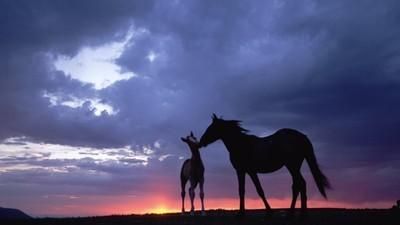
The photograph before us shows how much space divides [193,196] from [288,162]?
300 inches

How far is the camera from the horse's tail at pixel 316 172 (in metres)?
17.0

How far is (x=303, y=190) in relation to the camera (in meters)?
16.2

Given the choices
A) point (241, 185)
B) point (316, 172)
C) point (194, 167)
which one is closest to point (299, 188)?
point (316, 172)

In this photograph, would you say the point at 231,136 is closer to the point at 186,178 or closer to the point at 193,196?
the point at 193,196

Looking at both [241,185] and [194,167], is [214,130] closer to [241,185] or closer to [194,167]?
[241,185]

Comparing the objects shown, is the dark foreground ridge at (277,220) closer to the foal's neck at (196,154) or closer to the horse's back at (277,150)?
the horse's back at (277,150)

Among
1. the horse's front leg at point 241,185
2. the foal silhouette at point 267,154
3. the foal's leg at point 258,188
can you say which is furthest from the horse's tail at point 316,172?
the horse's front leg at point 241,185

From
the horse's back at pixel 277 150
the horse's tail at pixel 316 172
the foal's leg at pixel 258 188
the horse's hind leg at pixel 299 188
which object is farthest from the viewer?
the horse's tail at pixel 316 172

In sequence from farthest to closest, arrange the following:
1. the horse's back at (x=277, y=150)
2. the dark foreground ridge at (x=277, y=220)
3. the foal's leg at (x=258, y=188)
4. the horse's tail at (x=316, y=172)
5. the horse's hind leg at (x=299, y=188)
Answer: the horse's tail at (x=316, y=172), the horse's back at (x=277, y=150), the foal's leg at (x=258, y=188), the horse's hind leg at (x=299, y=188), the dark foreground ridge at (x=277, y=220)

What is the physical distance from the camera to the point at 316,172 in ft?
56.3

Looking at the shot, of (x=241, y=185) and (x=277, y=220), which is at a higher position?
(x=241, y=185)

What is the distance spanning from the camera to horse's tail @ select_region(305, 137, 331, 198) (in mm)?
17047

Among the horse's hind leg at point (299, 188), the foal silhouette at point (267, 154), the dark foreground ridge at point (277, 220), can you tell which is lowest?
the dark foreground ridge at point (277, 220)

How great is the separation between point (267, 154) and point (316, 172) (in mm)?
2064
